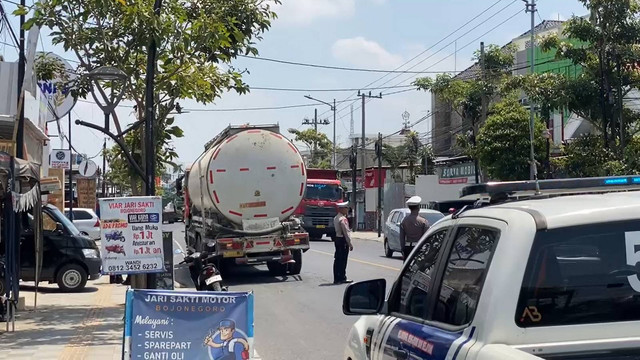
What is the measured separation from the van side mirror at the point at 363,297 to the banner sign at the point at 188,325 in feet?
7.35

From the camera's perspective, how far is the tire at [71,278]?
1759cm

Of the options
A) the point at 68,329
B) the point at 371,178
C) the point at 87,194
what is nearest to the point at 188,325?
the point at 68,329

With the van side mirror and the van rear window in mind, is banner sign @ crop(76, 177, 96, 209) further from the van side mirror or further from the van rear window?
the van rear window

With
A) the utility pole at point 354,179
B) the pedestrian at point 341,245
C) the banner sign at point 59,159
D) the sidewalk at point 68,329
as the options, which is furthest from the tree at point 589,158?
the utility pole at point 354,179

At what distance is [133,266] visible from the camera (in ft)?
30.9

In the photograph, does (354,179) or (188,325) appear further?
(354,179)

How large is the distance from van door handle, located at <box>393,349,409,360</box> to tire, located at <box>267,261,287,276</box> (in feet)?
52.1

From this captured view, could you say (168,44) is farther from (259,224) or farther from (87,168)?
(87,168)

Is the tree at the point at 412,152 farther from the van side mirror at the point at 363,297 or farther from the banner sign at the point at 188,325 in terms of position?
the van side mirror at the point at 363,297

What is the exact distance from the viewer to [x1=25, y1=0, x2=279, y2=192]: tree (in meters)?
12.2

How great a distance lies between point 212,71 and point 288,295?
4989 millimetres

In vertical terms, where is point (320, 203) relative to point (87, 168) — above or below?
below

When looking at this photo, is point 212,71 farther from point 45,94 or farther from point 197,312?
point 45,94

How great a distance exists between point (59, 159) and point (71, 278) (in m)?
11.5
